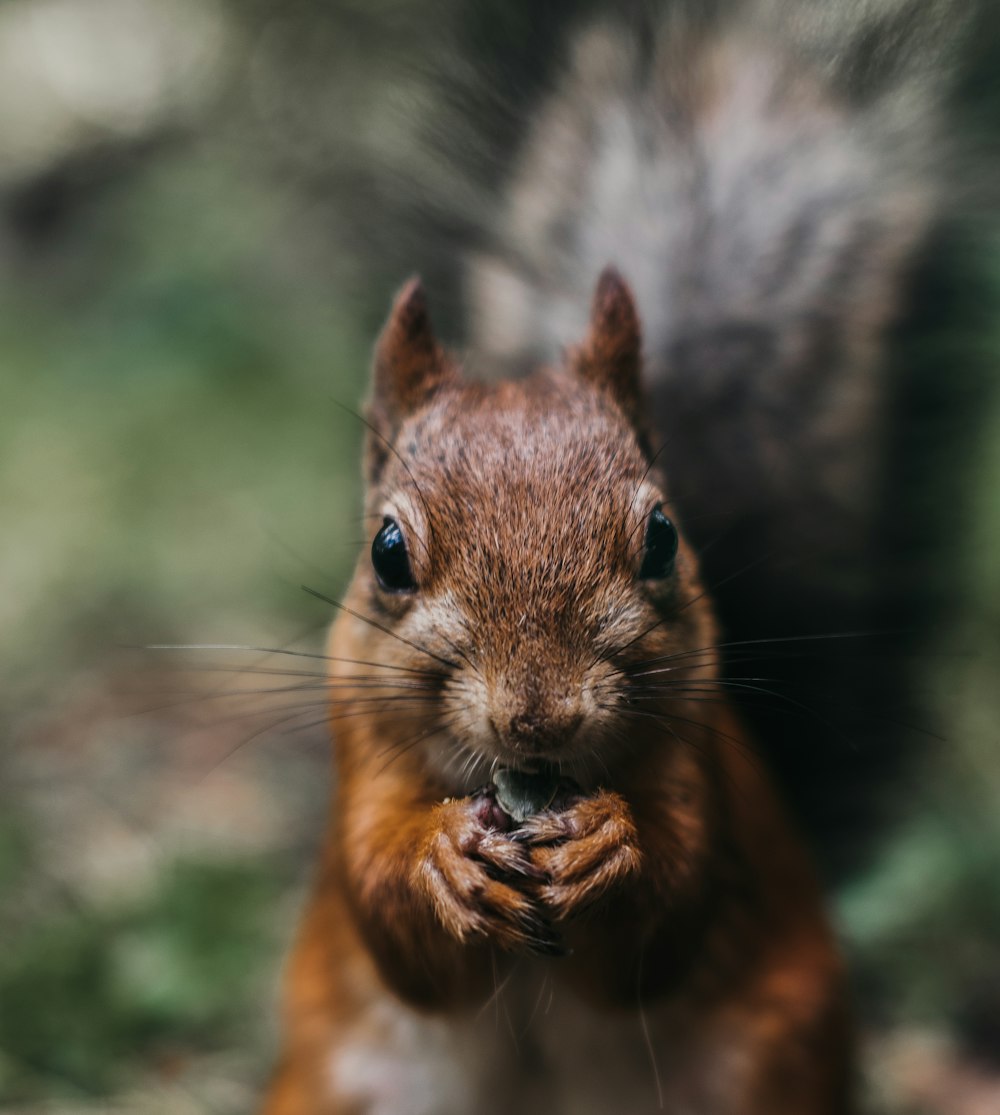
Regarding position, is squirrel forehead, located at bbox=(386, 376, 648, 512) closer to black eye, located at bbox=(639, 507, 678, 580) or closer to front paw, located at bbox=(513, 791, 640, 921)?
black eye, located at bbox=(639, 507, 678, 580)

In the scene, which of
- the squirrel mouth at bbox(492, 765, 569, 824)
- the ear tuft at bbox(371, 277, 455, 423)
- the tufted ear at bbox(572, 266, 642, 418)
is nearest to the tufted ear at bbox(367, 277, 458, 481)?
the ear tuft at bbox(371, 277, 455, 423)

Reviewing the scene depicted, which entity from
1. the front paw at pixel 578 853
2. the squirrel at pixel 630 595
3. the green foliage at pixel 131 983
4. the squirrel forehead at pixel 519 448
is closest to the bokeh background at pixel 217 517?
the green foliage at pixel 131 983

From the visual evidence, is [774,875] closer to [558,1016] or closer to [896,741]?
[558,1016]

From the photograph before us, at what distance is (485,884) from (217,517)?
327cm

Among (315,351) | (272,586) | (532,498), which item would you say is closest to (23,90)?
(315,351)

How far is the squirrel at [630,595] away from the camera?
4.91 feet

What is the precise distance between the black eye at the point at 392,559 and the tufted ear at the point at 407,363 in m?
0.28

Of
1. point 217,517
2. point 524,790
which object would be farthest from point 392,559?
point 217,517

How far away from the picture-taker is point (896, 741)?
8.57 ft

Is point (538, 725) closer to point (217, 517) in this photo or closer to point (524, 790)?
point (524, 790)

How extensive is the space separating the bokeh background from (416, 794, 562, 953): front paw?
1.11ft

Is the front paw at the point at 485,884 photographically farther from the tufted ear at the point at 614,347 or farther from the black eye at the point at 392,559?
the tufted ear at the point at 614,347

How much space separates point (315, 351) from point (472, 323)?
3577 mm

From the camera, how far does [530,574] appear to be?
1.46 metres
